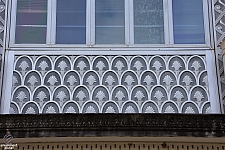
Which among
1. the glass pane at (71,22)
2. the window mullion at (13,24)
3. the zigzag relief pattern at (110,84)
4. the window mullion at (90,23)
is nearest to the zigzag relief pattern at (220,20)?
the zigzag relief pattern at (110,84)

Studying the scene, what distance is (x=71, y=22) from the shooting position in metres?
7.50

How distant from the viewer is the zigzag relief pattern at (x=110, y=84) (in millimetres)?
6891

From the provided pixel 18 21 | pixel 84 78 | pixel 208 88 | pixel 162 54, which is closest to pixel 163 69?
pixel 162 54

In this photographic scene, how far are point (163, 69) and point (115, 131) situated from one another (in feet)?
4.60

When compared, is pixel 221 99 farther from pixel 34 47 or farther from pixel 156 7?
pixel 34 47

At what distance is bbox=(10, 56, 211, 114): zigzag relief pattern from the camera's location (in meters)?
6.89

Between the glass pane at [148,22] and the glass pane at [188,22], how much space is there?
23cm

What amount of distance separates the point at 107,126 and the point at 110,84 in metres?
0.96

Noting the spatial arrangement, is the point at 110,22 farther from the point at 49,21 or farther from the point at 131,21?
the point at 49,21

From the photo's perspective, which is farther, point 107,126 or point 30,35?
point 30,35

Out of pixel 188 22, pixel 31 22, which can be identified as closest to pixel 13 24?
pixel 31 22

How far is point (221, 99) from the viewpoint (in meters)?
6.94

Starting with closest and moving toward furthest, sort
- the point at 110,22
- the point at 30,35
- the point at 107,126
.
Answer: the point at 107,126
the point at 30,35
the point at 110,22

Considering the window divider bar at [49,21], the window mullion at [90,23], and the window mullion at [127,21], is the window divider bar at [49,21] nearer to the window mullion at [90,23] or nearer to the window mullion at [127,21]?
the window mullion at [90,23]
